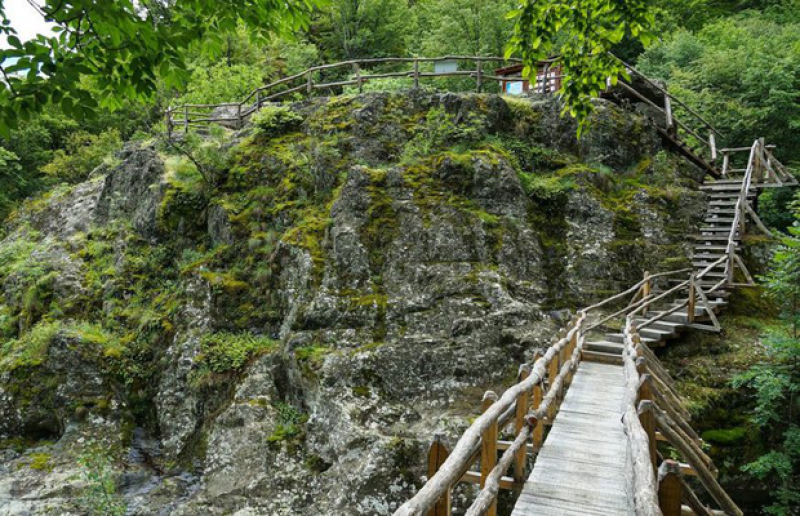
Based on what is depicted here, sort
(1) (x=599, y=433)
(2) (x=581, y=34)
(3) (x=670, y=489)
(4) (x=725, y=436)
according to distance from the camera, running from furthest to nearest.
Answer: (4) (x=725, y=436), (1) (x=599, y=433), (2) (x=581, y=34), (3) (x=670, y=489)

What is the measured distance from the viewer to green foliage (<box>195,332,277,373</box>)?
11266 mm

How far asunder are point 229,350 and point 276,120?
24.7ft

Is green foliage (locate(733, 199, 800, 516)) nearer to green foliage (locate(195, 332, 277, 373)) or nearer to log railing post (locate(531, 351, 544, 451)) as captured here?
log railing post (locate(531, 351, 544, 451))

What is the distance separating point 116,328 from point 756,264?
16.9 m

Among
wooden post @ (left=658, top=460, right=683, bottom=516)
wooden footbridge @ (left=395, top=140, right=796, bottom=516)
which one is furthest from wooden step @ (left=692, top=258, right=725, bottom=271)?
wooden post @ (left=658, top=460, right=683, bottom=516)

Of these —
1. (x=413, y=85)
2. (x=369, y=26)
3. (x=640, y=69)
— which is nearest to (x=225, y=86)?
(x=369, y=26)

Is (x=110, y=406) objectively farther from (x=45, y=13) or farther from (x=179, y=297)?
(x=45, y=13)

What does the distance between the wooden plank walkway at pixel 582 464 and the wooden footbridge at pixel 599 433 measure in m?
0.01

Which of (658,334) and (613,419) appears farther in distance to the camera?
(658,334)

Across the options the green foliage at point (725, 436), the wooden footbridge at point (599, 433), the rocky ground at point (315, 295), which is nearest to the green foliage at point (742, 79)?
the rocky ground at point (315, 295)

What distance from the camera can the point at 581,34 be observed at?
213 inches

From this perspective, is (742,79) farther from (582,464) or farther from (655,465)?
(655,465)

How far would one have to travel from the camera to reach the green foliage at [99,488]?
30.5 ft

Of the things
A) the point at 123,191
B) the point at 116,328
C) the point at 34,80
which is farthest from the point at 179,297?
the point at 34,80
